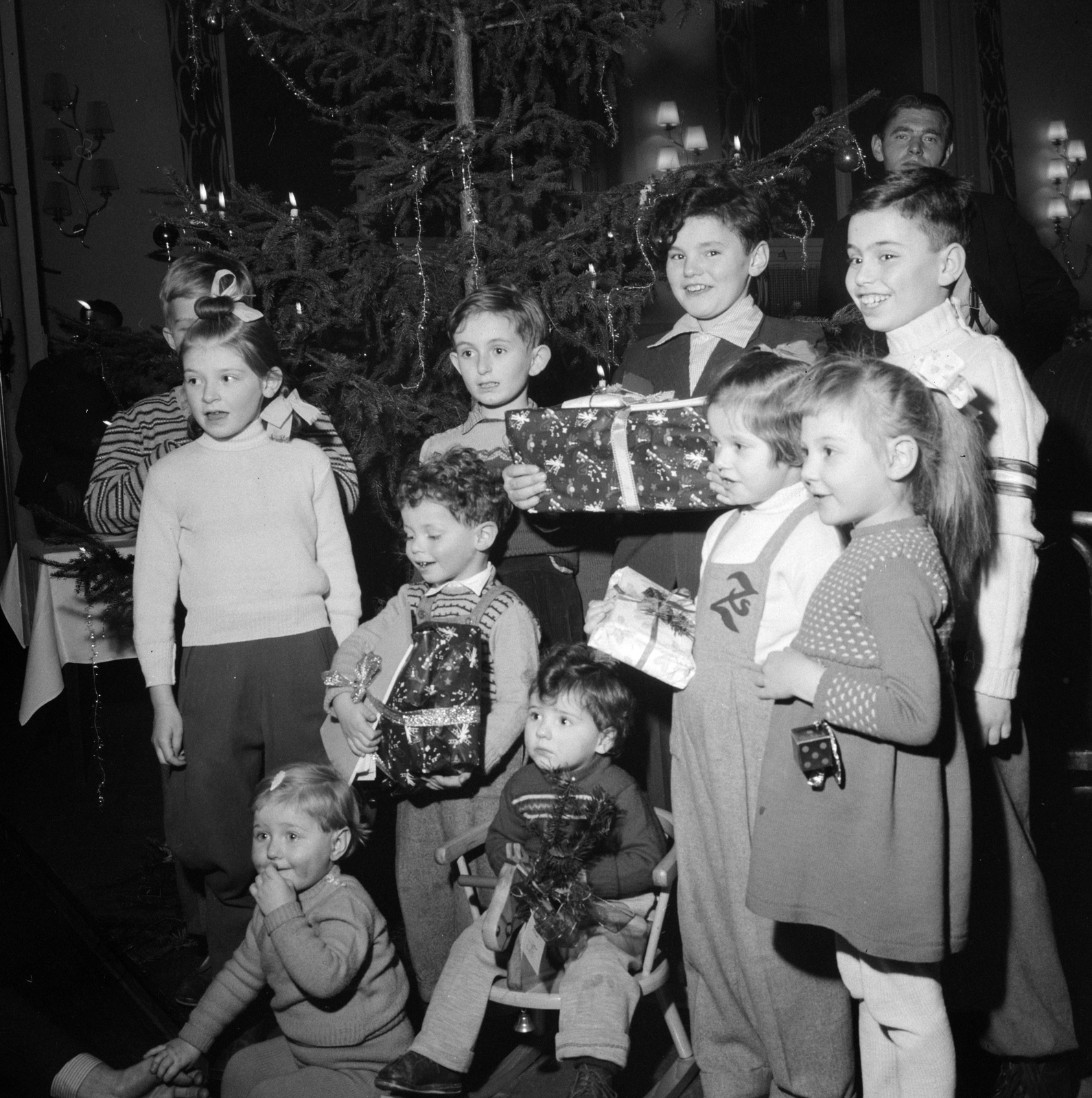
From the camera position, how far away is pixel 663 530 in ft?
8.88

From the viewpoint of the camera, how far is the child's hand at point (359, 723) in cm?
260

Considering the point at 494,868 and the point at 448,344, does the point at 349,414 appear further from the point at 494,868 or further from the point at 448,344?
the point at 494,868

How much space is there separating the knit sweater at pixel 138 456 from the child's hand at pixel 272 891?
1.03 m

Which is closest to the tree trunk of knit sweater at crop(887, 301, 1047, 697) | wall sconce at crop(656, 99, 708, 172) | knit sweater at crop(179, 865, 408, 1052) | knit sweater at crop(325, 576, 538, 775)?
knit sweater at crop(325, 576, 538, 775)

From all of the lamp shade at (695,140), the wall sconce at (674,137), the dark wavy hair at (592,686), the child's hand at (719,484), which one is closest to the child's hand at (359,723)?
the dark wavy hair at (592,686)

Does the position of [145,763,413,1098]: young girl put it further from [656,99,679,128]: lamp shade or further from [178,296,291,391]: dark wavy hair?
[656,99,679,128]: lamp shade

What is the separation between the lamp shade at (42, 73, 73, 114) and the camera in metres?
7.27

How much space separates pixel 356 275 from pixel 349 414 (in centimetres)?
42

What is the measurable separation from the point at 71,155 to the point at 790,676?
279 inches

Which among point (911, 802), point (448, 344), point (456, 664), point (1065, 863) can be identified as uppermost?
point (448, 344)

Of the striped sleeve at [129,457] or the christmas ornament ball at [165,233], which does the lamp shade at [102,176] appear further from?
the striped sleeve at [129,457]

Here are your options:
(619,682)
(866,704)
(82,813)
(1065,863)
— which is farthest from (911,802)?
(82,813)

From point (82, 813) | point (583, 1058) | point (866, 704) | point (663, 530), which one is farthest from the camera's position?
point (82, 813)

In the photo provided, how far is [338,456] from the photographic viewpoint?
309 cm
